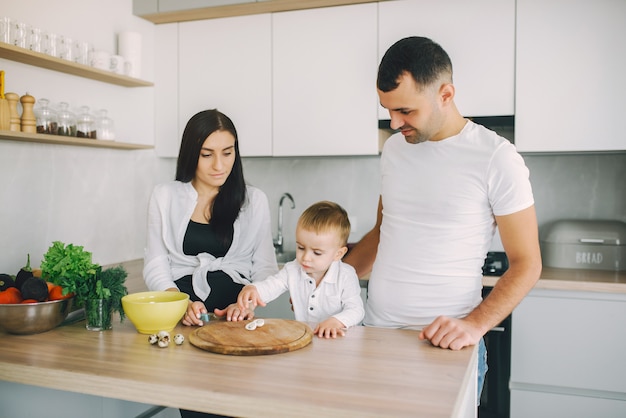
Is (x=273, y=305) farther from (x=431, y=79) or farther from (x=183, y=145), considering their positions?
(x=431, y=79)

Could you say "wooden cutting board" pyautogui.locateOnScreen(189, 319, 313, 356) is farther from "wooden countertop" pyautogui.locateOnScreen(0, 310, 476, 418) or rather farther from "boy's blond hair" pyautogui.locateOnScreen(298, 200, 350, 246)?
"boy's blond hair" pyautogui.locateOnScreen(298, 200, 350, 246)

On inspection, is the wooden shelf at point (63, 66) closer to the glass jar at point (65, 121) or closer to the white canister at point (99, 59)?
the white canister at point (99, 59)

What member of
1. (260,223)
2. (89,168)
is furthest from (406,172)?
(89,168)

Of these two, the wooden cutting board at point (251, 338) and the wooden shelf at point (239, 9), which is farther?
the wooden shelf at point (239, 9)

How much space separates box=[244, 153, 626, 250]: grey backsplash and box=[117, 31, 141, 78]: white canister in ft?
2.82

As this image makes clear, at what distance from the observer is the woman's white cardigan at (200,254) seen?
6.21ft

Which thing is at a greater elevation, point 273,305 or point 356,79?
point 356,79

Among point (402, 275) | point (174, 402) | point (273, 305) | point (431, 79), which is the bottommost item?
point (273, 305)

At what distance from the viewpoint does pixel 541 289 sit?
251cm

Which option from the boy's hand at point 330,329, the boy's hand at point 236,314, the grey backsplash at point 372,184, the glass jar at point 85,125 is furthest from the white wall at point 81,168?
the boy's hand at point 330,329

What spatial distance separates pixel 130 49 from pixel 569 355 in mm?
2631

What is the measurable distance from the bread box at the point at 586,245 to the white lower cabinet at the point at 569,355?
0.30 m

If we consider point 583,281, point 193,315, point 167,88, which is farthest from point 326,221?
point 167,88

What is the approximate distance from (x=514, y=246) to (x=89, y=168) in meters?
2.26
